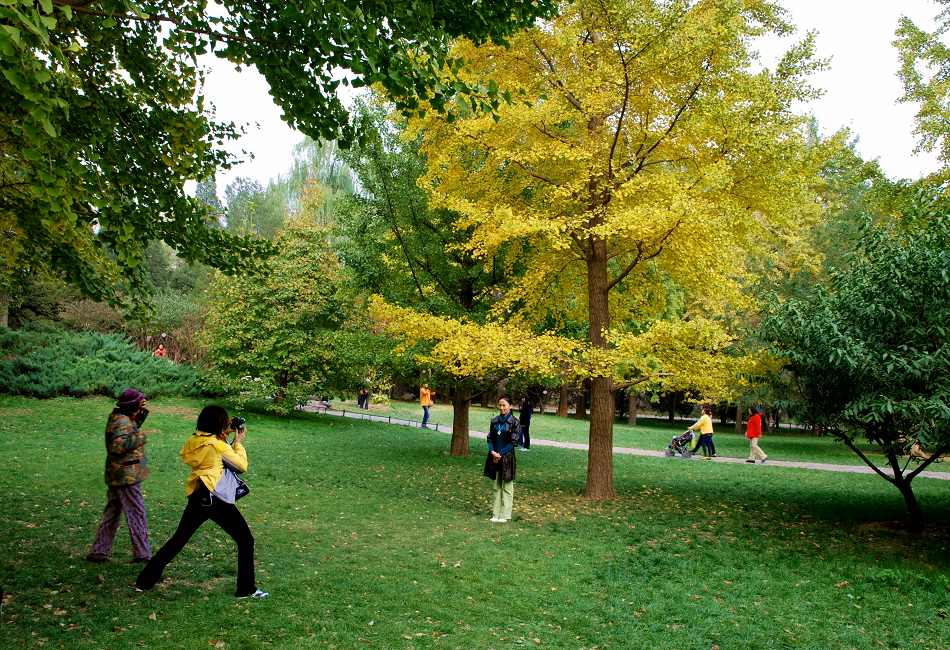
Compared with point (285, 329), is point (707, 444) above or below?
below

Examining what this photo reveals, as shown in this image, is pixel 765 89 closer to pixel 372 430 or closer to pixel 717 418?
pixel 372 430

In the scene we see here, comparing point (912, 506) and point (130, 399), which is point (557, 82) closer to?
point (130, 399)

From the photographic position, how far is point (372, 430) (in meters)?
22.8

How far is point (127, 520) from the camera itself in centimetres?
652

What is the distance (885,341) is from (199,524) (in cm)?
828

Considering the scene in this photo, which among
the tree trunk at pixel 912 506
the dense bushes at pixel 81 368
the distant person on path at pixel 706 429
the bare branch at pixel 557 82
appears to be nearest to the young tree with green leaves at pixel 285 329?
the dense bushes at pixel 81 368

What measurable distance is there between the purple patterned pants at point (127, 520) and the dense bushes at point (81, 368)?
15554 mm

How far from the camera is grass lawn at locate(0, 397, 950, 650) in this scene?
17.5 ft

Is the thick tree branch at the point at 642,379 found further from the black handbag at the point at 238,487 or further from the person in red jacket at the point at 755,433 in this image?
the person in red jacket at the point at 755,433

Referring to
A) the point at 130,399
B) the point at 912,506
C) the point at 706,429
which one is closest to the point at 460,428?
the point at 706,429

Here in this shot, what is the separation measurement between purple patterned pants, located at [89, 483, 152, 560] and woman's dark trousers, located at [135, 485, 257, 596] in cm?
68

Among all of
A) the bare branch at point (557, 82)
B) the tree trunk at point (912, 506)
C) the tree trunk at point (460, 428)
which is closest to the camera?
the tree trunk at point (912, 506)

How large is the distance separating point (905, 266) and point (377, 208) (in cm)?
1101

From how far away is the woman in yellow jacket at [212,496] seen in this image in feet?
18.2
